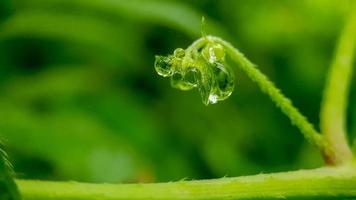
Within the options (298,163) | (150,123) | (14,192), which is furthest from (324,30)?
(14,192)

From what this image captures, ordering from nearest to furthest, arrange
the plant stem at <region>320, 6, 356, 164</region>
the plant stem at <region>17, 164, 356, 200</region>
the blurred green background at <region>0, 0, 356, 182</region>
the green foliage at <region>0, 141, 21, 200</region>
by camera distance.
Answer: the green foliage at <region>0, 141, 21, 200</region>, the plant stem at <region>17, 164, 356, 200</region>, the plant stem at <region>320, 6, 356, 164</region>, the blurred green background at <region>0, 0, 356, 182</region>

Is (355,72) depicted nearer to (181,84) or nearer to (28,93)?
(28,93)

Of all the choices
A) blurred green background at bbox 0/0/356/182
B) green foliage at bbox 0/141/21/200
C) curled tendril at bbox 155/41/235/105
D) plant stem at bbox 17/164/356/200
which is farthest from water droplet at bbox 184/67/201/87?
blurred green background at bbox 0/0/356/182

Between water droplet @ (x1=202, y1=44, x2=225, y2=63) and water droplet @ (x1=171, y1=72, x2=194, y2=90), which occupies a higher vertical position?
water droplet @ (x1=202, y1=44, x2=225, y2=63)

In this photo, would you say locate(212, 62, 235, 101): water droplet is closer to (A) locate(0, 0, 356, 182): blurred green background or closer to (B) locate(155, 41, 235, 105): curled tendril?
(B) locate(155, 41, 235, 105): curled tendril

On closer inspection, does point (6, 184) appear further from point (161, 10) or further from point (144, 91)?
point (144, 91)

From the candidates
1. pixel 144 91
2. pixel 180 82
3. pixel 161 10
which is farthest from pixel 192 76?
pixel 144 91
